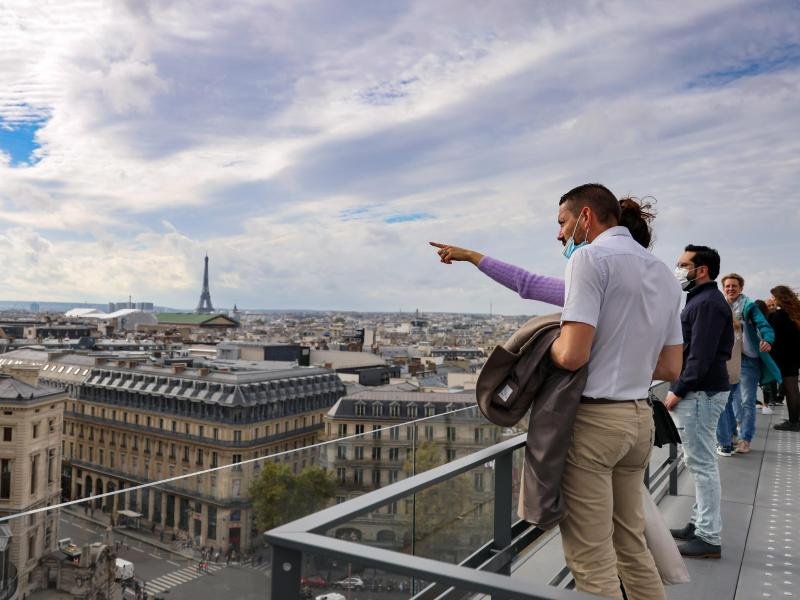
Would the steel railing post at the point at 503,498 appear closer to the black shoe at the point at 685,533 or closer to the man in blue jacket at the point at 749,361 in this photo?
the black shoe at the point at 685,533

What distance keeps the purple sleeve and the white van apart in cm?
150

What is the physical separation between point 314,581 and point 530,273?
1.21 metres

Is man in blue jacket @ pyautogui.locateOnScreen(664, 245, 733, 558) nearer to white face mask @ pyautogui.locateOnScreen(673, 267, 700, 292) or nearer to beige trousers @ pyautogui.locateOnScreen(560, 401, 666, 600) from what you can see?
white face mask @ pyautogui.locateOnScreen(673, 267, 700, 292)

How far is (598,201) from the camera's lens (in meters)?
2.06

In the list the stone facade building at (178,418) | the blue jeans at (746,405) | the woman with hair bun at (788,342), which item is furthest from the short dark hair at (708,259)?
the stone facade building at (178,418)

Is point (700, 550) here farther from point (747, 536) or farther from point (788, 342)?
point (788, 342)

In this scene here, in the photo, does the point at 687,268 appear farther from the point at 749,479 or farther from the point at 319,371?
the point at 319,371

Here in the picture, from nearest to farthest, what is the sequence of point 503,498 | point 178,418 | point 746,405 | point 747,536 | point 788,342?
point 503,498 → point 747,536 → point 746,405 → point 788,342 → point 178,418

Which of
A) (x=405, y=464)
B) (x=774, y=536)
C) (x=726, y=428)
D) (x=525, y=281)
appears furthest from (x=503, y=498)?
(x=726, y=428)

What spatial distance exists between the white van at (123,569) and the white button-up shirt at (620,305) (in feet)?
5.10

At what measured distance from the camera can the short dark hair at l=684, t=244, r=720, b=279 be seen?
3459 mm

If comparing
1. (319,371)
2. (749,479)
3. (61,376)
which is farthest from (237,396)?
(749,479)

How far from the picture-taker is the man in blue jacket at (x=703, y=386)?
3334 mm

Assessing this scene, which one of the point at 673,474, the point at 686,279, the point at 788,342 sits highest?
the point at 686,279
